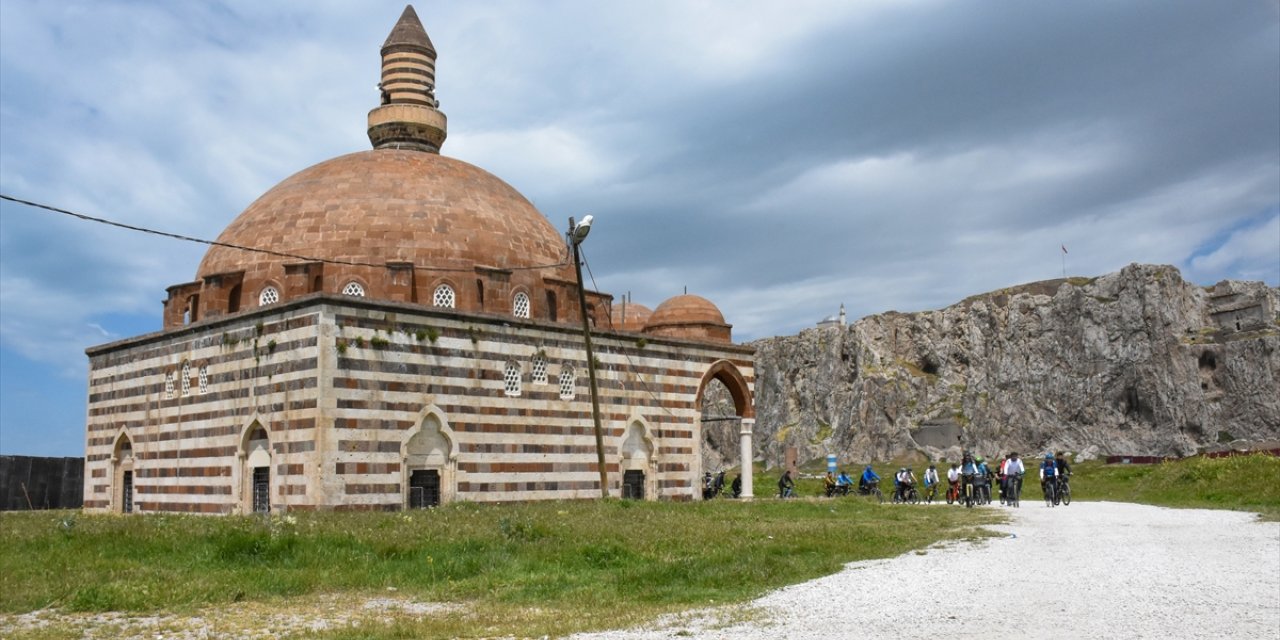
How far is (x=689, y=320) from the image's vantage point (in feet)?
114

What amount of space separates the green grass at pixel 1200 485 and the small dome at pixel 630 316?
17504mm

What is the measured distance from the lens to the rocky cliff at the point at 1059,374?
3314 inches

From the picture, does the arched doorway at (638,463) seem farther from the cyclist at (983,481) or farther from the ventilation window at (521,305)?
the cyclist at (983,481)

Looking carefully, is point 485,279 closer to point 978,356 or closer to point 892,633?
point 892,633

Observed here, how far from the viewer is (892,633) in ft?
31.6

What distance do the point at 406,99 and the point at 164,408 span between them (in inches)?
480

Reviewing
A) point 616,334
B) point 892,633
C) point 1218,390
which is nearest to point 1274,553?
point 892,633

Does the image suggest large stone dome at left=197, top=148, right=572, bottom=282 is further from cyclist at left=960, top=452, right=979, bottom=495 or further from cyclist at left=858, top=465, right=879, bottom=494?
cyclist at left=858, top=465, right=879, bottom=494

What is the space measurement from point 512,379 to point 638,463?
228 inches

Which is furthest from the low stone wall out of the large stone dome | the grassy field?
the grassy field

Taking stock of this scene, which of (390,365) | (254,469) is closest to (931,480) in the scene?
(390,365)

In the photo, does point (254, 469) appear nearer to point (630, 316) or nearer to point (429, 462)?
point (429, 462)

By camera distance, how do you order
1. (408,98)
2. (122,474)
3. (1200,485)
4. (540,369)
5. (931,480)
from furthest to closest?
1. (931,480)
2. (1200,485)
3. (408,98)
4. (122,474)
5. (540,369)

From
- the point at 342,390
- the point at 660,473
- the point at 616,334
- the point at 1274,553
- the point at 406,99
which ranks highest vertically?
the point at 406,99
